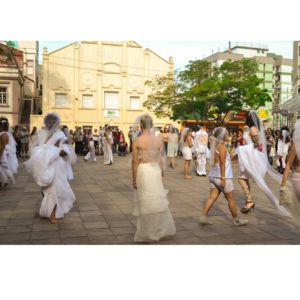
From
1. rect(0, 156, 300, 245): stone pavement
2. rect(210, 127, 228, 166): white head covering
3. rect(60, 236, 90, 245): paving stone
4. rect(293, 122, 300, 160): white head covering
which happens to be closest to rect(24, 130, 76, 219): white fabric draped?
rect(0, 156, 300, 245): stone pavement

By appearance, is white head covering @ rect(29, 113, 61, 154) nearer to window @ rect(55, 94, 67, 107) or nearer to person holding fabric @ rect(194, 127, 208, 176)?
person holding fabric @ rect(194, 127, 208, 176)

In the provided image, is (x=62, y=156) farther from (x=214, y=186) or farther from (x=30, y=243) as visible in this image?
(x=214, y=186)

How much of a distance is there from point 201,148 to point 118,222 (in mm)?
6807

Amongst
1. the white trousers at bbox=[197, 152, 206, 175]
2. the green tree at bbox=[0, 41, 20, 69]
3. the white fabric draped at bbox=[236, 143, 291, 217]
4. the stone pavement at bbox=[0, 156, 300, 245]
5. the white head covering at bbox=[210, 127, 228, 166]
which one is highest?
the green tree at bbox=[0, 41, 20, 69]

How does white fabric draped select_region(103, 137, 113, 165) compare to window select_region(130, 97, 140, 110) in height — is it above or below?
below

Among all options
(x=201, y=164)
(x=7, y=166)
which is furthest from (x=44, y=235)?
(x=201, y=164)

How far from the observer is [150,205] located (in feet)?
15.2

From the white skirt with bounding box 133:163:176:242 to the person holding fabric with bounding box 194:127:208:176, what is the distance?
7.35 meters

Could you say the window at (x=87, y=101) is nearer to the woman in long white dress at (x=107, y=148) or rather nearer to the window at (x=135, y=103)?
the window at (x=135, y=103)

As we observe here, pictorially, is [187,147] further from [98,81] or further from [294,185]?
[98,81]

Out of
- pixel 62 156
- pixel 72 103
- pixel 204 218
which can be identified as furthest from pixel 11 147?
pixel 72 103

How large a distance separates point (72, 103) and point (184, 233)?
32758mm

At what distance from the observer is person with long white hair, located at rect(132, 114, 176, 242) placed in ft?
15.2

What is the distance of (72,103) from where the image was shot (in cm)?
3609
